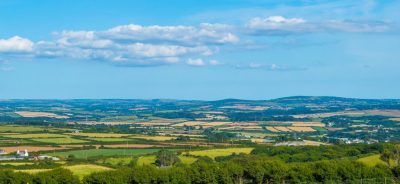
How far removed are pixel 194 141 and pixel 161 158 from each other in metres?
36.7

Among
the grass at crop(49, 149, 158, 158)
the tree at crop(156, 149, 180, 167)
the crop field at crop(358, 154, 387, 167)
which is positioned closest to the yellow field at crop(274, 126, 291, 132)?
the grass at crop(49, 149, 158, 158)

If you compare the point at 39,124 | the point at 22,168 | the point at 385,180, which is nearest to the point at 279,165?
the point at 385,180

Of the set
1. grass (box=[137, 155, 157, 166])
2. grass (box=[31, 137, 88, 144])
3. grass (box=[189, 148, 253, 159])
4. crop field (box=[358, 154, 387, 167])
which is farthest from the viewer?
grass (box=[31, 137, 88, 144])

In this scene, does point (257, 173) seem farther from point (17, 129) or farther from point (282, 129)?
point (282, 129)

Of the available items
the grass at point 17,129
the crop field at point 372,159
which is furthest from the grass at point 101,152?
the grass at point 17,129

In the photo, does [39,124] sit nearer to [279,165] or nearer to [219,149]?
[219,149]

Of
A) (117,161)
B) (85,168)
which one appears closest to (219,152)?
(117,161)

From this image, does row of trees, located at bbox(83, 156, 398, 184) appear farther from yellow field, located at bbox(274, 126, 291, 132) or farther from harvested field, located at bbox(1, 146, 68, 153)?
yellow field, located at bbox(274, 126, 291, 132)

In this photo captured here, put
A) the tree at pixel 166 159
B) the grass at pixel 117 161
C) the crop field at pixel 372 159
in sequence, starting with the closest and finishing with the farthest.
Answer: the crop field at pixel 372 159 < the grass at pixel 117 161 < the tree at pixel 166 159

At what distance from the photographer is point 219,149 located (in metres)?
100

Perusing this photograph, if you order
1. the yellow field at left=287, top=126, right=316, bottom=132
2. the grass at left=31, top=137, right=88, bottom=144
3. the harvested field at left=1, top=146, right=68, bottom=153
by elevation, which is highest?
the yellow field at left=287, top=126, right=316, bottom=132

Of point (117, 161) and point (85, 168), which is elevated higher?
point (85, 168)

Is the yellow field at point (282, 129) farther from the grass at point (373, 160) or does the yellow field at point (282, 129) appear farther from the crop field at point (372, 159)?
the crop field at point (372, 159)

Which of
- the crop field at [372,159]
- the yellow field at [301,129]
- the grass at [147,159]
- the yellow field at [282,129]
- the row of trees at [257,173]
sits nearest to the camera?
the row of trees at [257,173]
